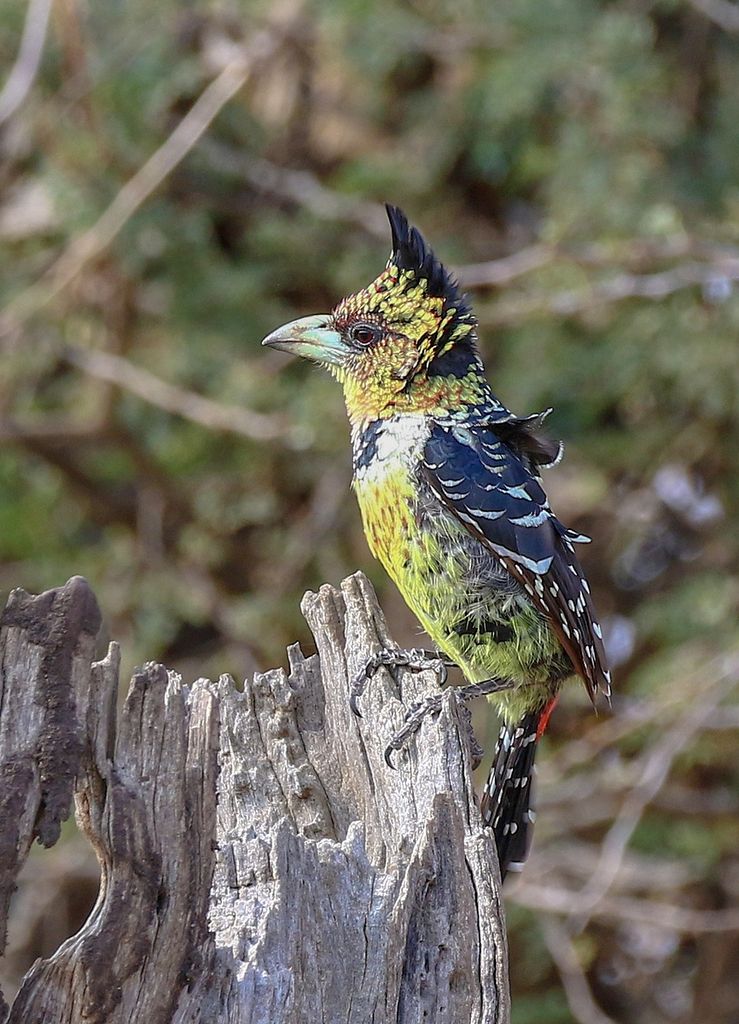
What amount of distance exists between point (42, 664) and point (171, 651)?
12.8ft

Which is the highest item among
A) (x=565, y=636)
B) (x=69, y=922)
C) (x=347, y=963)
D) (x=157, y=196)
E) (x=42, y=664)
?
(x=157, y=196)

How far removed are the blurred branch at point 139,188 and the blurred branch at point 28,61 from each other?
1.54 ft

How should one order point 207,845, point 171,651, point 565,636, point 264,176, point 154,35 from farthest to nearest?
1. point 171,651
2. point 264,176
3. point 154,35
4. point 565,636
5. point 207,845

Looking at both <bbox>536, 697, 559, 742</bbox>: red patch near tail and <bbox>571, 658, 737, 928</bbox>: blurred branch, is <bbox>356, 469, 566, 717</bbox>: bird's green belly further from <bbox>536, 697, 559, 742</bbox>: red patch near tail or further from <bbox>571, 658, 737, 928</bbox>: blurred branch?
<bbox>571, 658, 737, 928</bbox>: blurred branch

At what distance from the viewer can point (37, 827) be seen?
2.24 m

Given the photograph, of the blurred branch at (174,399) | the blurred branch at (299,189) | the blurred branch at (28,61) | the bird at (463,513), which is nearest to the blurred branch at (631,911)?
the bird at (463,513)

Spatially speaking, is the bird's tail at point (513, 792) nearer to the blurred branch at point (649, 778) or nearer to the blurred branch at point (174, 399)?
the blurred branch at point (649, 778)

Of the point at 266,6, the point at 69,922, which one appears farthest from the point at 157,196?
the point at 69,922

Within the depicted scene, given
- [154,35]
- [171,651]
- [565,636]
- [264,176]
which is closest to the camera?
[565,636]

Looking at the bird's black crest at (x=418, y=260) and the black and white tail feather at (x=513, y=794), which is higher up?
the bird's black crest at (x=418, y=260)

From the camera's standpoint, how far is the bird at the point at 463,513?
10.8ft

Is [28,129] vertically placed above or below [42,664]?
above

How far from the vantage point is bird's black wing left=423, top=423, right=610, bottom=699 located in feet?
10.7

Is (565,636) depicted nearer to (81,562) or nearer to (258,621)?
(258,621)
